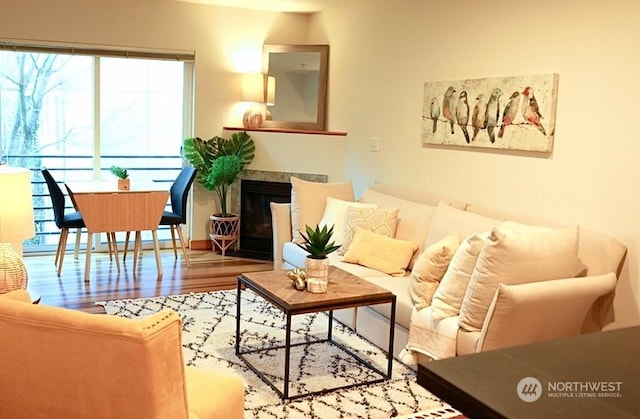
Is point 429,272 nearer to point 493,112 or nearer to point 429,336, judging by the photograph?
point 429,336

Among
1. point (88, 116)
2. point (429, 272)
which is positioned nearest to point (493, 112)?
point (429, 272)

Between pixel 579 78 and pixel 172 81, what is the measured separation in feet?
13.5

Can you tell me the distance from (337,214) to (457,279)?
1.74 meters

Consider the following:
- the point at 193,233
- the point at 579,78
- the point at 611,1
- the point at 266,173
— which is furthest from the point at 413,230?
the point at 193,233

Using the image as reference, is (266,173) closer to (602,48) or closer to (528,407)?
(602,48)

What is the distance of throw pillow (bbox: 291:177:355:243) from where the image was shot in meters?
5.07

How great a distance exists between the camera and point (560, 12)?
12.3 feet

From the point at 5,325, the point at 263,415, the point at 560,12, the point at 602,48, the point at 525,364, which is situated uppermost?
the point at 560,12

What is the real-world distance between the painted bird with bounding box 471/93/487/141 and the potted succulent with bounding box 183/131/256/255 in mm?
2597

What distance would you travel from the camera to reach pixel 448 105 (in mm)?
4609

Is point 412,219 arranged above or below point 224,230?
above

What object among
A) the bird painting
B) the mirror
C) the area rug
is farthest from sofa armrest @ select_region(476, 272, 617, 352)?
the mirror

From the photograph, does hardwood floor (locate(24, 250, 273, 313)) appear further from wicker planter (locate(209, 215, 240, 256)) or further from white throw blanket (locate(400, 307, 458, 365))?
white throw blanket (locate(400, 307, 458, 365))

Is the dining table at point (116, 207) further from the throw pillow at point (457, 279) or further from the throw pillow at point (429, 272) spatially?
the throw pillow at point (457, 279)
